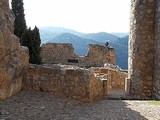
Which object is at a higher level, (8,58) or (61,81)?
(8,58)

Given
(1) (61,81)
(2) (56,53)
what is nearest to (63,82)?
(1) (61,81)

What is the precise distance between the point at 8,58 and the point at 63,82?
179cm

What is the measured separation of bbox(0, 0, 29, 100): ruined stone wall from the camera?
803cm

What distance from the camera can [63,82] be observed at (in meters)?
9.24

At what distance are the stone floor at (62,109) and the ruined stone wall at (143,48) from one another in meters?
3.83

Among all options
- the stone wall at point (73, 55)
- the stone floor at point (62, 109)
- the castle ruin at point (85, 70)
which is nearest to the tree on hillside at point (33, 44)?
the castle ruin at point (85, 70)

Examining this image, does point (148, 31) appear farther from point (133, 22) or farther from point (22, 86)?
point (22, 86)

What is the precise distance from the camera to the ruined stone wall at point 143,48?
43.1 feet

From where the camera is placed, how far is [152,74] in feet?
43.2

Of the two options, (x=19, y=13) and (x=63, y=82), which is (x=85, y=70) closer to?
(x=63, y=82)

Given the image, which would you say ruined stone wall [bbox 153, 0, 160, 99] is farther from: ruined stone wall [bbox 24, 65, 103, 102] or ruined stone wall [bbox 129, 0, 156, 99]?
ruined stone wall [bbox 24, 65, 103, 102]

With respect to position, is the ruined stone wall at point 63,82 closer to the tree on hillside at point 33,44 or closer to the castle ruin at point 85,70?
the castle ruin at point 85,70

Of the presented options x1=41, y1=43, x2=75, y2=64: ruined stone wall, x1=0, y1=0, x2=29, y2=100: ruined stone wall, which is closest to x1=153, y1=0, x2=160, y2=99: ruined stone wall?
x1=0, y1=0, x2=29, y2=100: ruined stone wall

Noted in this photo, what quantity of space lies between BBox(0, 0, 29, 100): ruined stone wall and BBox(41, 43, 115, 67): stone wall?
16.3m
